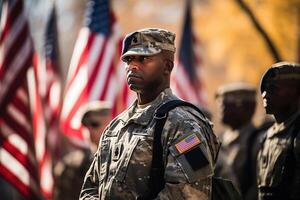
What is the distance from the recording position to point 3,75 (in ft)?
42.8

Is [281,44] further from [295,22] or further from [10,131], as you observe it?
[10,131]

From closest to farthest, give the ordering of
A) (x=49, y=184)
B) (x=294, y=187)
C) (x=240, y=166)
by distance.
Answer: (x=294, y=187)
(x=240, y=166)
(x=49, y=184)

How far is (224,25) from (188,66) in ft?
49.3

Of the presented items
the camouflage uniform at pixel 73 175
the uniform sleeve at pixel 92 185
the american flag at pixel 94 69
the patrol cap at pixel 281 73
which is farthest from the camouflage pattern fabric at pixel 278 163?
the american flag at pixel 94 69

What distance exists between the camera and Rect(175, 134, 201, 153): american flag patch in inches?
277

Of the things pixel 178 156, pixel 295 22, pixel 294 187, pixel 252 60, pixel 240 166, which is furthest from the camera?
pixel 252 60

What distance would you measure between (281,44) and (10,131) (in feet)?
43.9

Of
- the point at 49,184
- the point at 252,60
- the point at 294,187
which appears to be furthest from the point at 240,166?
the point at 252,60

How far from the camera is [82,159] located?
41.4 ft

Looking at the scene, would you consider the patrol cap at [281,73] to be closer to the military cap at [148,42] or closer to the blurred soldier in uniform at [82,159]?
the military cap at [148,42]

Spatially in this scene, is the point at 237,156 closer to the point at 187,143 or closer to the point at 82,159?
the point at 82,159

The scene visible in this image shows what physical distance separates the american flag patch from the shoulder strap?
0.49ft

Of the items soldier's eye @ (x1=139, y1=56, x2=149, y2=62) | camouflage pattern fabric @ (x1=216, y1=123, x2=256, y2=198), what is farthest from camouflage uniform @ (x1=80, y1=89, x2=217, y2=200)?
camouflage pattern fabric @ (x1=216, y1=123, x2=256, y2=198)

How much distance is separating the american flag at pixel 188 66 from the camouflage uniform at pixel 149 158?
9955 millimetres
